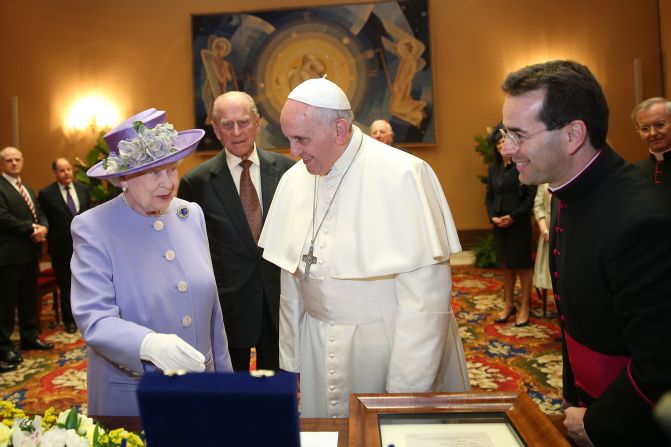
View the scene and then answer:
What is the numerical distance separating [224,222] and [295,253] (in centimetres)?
90

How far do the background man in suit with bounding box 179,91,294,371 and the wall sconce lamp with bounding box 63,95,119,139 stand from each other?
24.7 ft

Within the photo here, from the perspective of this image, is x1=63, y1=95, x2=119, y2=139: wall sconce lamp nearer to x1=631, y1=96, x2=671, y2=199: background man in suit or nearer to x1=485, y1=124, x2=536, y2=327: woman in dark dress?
x1=485, y1=124, x2=536, y2=327: woman in dark dress

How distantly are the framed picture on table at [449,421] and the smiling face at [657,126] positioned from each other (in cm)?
350

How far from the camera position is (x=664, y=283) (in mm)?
1268

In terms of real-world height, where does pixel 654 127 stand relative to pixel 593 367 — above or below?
above

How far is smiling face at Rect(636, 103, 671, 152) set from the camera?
13.6ft

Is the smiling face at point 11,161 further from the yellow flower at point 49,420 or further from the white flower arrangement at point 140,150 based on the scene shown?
the yellow flower at point 49,420

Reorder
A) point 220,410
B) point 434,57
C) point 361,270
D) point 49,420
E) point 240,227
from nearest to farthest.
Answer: point 220,410, point 49,420, point 361,270, point 240,227, point 434,57

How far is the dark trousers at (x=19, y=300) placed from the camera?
541 centimetres

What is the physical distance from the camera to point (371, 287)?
227 cm

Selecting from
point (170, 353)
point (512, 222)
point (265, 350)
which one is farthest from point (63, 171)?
point (170, 353)

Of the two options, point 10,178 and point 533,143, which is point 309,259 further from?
point 10,178

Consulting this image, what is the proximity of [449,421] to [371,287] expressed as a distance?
94cm

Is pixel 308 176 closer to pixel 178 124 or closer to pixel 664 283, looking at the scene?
pixel 664 283
